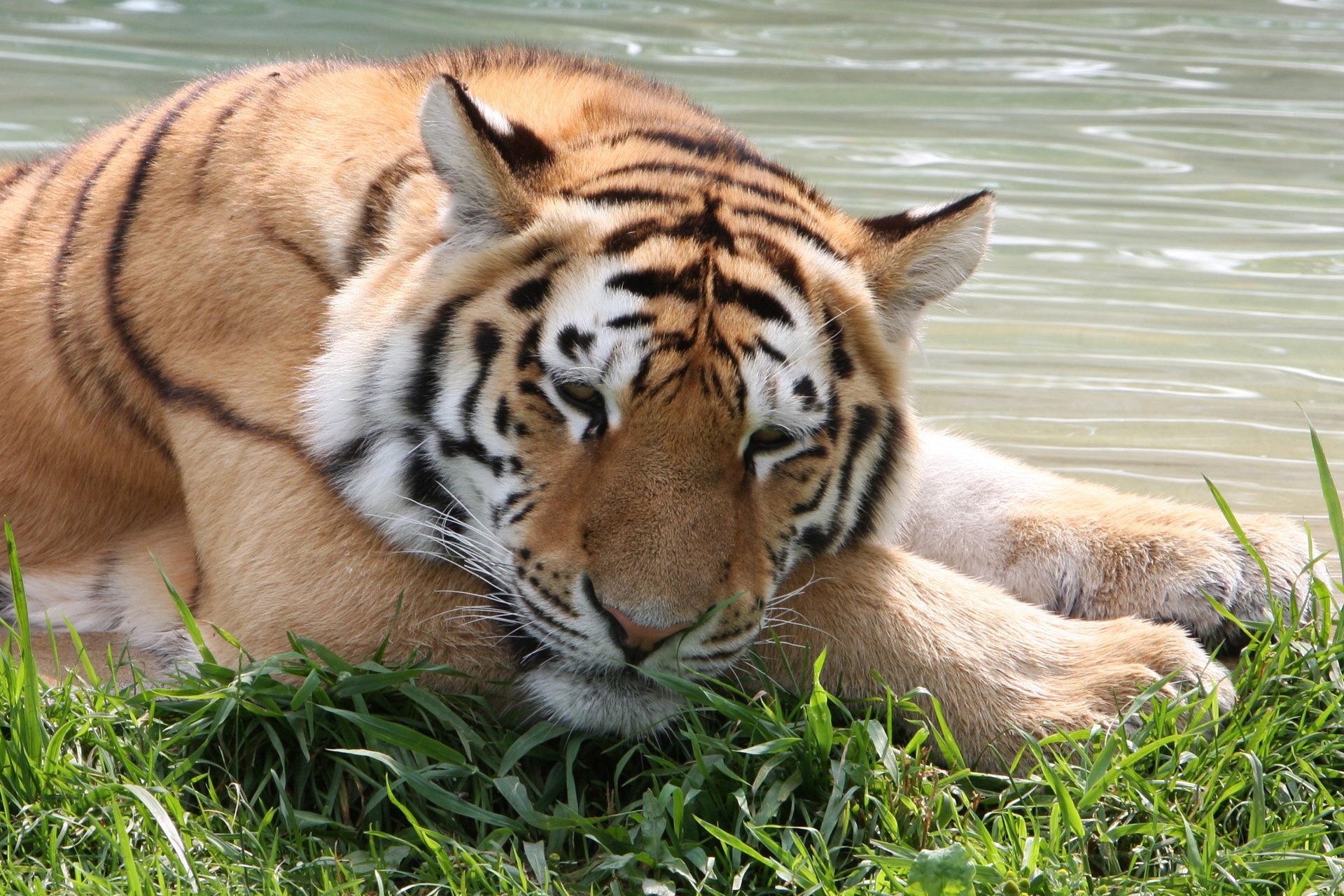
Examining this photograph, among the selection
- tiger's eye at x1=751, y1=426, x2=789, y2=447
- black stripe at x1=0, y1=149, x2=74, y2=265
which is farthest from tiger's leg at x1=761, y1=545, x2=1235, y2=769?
black stripe at x1=0, y1=149, x2=74, y2=265

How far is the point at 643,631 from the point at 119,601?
41.8 inches

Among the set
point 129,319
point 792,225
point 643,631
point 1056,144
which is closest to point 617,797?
point 643,631

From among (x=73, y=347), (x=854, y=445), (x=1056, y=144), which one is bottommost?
(x=1056, y=144)

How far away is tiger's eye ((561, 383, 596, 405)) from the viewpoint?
1.90 metres

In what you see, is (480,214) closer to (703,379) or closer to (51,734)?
(703,379)

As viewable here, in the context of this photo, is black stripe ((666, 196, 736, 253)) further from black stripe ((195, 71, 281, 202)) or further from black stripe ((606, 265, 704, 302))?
black stripe ((195, 71, 281, 202))

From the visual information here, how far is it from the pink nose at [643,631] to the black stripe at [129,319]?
68 cm

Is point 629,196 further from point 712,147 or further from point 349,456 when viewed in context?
point 349,456

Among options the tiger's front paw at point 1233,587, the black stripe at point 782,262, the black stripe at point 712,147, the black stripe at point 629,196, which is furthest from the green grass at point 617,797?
the black stripe at point 712,147

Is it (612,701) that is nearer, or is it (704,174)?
(612,701)

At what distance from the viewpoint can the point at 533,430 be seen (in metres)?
1.94

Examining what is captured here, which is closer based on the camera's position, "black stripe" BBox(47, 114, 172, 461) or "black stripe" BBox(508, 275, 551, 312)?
"black stripe" BBox(508, 275, 551, 312)

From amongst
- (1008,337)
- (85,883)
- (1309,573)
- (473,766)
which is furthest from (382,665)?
(1008,337)

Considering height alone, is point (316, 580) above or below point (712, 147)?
below
